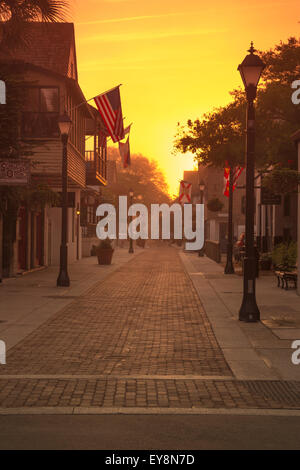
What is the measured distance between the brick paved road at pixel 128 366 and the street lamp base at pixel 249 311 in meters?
0.74

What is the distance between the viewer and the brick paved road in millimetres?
7480

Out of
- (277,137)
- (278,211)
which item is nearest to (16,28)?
(277,137)

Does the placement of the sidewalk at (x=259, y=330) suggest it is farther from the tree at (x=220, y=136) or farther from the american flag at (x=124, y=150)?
the american flag at (x=124, y=150)

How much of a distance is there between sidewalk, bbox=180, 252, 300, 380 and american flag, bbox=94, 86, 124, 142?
9.55m

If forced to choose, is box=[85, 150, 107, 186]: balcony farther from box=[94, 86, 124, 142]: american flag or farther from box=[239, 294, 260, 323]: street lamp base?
box=[239, 294, 260, 323]: street lamp base

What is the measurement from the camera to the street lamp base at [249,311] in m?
13.5

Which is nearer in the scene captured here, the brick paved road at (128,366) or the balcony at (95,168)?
the brick paved road at (128,366)

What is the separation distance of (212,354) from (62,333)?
3.08m

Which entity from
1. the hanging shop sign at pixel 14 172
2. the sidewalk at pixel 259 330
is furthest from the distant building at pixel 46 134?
the sidewalk at pixel 259 330

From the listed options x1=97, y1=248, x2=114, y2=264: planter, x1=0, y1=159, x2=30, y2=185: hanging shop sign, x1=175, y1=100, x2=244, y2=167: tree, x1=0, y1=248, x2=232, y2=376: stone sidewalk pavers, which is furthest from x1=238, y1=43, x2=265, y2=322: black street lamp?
x1=97, y1=248, x2=114, y2=264: planter

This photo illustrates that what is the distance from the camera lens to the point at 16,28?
17.9 meters

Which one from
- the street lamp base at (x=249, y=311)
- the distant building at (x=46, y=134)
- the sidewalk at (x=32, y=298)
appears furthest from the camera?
the distant building at (x=46, y=134)

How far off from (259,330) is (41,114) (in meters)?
17.5
